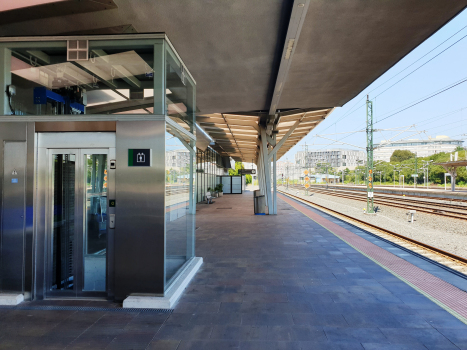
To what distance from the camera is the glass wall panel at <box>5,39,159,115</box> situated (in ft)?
15.0

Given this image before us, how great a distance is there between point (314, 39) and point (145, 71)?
2.88m

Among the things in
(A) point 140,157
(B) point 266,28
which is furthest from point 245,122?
(A) point 140,157

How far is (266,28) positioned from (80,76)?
3.16 m

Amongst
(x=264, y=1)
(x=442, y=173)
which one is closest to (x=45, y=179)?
(x=264, y=1)

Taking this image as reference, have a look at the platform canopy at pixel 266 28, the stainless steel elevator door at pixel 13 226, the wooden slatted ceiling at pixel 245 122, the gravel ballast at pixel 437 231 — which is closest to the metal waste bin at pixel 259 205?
the wooden slatted ceiling at pixel 245 122

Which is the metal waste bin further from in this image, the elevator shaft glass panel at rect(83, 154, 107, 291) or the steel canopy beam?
the elevator shaft glass panel at rect(83, 154, 107, 291)

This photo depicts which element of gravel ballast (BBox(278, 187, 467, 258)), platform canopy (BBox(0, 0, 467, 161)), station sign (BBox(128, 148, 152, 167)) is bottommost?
gravel ballast (BBox(278, 187, 467, 258))

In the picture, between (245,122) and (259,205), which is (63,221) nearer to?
(259,205)

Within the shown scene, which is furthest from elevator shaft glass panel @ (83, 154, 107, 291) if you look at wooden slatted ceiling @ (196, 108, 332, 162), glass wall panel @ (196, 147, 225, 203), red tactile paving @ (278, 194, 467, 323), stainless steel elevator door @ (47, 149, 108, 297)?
glass wall panel @ (196, 147, 225, 203)

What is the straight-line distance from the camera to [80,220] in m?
4.50

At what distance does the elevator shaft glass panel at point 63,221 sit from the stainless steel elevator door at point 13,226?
0.39 meters

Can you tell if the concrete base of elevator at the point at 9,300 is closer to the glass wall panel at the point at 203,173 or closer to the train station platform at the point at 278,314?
the train station platform at the point at 278,314

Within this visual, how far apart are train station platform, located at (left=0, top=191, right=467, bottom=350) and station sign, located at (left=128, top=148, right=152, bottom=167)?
74.3 inches

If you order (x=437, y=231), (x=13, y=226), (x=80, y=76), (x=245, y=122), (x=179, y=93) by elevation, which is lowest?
(x=437, y=231)
